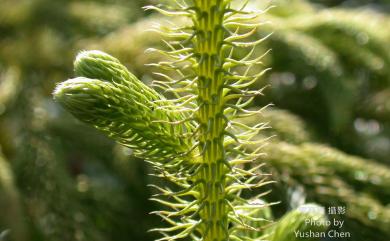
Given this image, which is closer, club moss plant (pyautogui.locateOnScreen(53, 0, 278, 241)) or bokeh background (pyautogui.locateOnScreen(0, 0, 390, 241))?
club moss plant (pyautogui.locateOnScreen(53, 0, 278, 241))

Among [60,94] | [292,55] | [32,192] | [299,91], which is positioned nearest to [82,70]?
[60,94]

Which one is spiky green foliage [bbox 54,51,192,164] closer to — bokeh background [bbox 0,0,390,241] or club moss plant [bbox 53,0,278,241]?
club moss plant [bbox 53,0,278,241]

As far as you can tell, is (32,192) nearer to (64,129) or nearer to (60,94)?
(64,129)

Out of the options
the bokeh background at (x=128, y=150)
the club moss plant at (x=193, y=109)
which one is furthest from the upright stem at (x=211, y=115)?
the bokeh background at (x=128, y=150)

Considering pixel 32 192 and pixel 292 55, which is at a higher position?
pixel 292 55

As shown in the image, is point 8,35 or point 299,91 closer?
point 299,91

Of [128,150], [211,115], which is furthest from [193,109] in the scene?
[128,150]

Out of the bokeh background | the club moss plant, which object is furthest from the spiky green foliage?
the bokeh background

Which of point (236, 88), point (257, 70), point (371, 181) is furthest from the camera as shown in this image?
point (257, 70)
